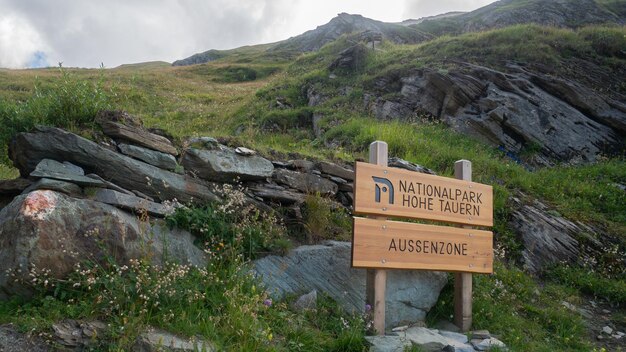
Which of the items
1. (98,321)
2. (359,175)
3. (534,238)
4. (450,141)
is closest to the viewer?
(98,321)

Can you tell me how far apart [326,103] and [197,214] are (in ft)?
35.4

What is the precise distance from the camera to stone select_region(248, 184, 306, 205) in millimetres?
6930

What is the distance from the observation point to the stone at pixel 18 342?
386 centimetres

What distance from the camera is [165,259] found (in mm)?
5266

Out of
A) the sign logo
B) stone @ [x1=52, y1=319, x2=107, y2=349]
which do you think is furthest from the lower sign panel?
stone @ [x1=52, y1=319, x2=107, y2=349]

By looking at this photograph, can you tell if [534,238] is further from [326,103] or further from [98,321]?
[326,103]

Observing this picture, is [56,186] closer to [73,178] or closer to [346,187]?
[73,178]

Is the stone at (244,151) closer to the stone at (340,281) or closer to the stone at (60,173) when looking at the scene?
the stone at (340,281)

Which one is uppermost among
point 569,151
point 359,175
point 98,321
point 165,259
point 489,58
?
point 489,58

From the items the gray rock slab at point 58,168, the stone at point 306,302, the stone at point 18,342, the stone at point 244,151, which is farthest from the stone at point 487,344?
the gray rock slab at point 58,168

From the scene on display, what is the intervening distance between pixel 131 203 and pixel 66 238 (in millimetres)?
930

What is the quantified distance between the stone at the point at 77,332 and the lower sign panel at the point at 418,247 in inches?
106

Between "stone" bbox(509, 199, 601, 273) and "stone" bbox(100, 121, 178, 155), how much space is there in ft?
20.6

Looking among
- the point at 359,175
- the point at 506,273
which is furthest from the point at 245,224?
the point at 506,273
